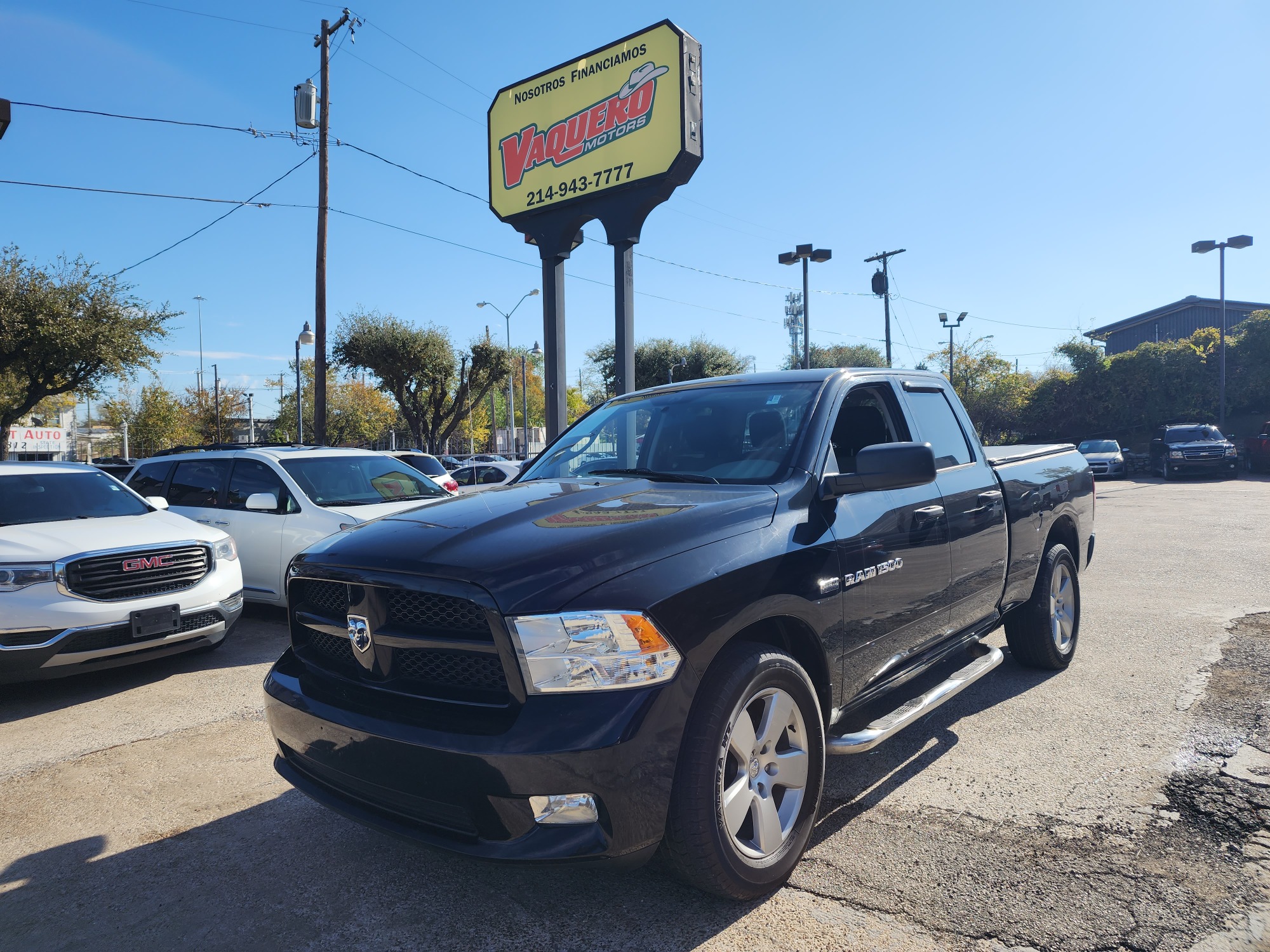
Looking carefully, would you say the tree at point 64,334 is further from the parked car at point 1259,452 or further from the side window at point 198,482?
the parked car at point 1259,452

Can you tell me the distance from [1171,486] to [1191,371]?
1706cm

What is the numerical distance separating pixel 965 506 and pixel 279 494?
626 cm

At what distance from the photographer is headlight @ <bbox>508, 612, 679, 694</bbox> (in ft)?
7.50

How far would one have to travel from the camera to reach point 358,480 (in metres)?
Result: 8.22

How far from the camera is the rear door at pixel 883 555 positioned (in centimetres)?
315

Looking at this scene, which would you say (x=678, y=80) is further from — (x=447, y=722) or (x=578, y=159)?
(x=447, y=722)

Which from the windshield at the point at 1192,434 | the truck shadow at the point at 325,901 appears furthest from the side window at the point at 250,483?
the windshield at the point at 1192,434

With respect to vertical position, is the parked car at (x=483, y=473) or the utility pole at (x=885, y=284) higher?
the utility pole at (x=885, y=284)

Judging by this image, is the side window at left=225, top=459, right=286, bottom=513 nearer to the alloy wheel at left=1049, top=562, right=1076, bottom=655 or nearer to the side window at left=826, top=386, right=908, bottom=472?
the side window at left=826, top=386, right=908, bottom=472

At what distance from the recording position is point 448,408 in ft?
131

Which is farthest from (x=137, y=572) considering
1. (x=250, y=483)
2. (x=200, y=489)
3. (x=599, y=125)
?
(x=599, y=125)

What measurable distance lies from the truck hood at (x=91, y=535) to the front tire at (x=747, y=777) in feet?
15.8

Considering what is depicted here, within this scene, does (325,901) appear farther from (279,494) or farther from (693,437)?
(279,494)

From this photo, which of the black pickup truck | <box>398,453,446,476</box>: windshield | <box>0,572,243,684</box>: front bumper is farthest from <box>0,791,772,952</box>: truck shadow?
<box>398,453,446,476</box>: windshield
